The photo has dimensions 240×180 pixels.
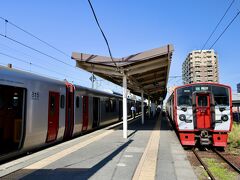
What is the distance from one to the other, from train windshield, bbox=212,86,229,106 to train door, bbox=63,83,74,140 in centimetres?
601

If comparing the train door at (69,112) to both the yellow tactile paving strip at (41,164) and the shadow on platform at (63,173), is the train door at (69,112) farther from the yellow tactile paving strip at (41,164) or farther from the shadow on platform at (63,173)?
the shadow on platform at (63,173)

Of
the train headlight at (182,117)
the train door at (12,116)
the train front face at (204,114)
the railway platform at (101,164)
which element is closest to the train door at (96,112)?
the train front face at (204,114)

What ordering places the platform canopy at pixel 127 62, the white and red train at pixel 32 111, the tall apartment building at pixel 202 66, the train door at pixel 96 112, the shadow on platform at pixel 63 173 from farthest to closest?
the tall apartment building at pixel 202 66 < the train door at pixel 96 112 < the platform canopy at pixel 127 62 < the white and red train at pixel 32 111 < the shadow on platform at pixel 63 173

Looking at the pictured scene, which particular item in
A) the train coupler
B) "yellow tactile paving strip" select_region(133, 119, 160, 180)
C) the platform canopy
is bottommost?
"yellow tactile paving strip" select_region(133, 119, 160, 180)

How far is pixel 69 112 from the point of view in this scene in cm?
1352

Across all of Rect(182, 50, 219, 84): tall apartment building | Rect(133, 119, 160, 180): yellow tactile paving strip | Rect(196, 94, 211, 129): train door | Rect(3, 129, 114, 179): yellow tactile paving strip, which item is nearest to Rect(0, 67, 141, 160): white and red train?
Rect(3, 129, 114, 179): yellow tactile paving strip

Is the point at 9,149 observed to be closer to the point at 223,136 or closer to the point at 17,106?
the point at 17,106

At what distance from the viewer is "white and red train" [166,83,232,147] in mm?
12328

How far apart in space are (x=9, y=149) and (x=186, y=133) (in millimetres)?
6874

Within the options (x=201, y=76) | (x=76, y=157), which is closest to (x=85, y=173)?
(x=76, y=157)

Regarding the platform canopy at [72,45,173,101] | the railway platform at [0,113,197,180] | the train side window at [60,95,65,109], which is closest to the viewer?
the railway platform at [0,113,197,180]

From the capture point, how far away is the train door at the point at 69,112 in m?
13.3

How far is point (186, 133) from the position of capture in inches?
496

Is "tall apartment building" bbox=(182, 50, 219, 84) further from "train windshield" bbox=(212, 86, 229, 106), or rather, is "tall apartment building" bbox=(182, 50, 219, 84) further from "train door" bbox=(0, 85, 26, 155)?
"train door" bbox=(0, 85, 26, 155)
